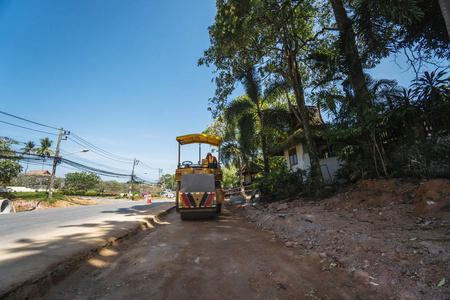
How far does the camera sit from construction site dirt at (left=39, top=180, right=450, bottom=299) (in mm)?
2012

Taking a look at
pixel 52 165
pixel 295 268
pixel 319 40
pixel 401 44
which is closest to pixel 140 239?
pixel 295 268

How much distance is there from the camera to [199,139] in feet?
30.1

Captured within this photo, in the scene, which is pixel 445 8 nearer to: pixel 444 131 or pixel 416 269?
pixel 444 131

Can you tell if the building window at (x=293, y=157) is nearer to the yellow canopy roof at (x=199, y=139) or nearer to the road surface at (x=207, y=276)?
the yellow canopy roof at (x=199, y=139)

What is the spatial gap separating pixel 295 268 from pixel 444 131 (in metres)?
5.53

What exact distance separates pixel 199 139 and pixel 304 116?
15.5ft

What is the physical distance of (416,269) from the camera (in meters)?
2.11

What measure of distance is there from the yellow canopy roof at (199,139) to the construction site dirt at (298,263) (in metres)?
5.02

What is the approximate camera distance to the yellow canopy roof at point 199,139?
8870mm

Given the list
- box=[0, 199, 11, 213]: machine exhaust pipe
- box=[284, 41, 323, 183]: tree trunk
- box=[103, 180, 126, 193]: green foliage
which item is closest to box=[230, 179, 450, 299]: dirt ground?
box=[284, 41, 323, 183]: tree trunk

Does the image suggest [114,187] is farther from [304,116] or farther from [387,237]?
[387,237]

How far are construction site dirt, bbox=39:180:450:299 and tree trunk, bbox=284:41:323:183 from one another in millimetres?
3898

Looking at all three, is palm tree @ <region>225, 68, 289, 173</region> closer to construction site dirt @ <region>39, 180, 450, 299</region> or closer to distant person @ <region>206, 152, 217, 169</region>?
distant person @ <region>206, 152, 217, 169</region>

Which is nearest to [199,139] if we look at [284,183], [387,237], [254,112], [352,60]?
[284,183]
